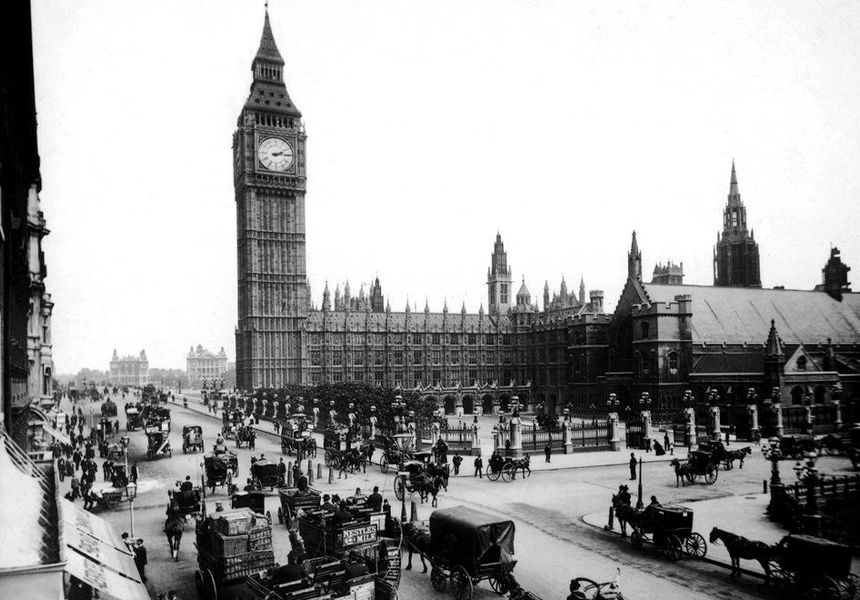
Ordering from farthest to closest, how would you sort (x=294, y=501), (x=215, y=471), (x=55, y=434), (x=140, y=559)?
(x=215, y=471) → (x=55, y=434) → (x=294, y=501) → (x=140, y=559)

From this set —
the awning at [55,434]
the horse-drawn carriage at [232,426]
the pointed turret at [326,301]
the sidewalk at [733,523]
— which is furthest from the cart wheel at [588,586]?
the pointed turret at [326,301]

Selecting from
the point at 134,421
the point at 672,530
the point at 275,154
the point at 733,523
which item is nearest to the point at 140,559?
the point at 672,530

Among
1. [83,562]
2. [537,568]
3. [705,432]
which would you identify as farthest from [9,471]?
[705,432]

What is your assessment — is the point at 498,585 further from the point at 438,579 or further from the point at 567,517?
the point at 567,517

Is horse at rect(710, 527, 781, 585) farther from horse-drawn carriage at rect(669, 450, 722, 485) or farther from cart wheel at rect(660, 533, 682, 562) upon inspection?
horse-drawn carriage at rect(669, 450, 722, 485)

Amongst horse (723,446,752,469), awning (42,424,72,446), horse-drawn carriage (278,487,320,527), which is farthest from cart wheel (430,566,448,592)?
horse (723,446,752,469)

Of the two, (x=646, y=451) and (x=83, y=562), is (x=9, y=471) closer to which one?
(x=83, y=562)
